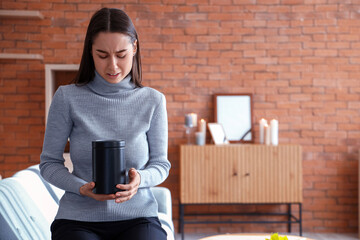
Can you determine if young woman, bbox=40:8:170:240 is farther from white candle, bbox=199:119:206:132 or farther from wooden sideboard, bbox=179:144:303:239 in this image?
white candle, bbox=199:119:206:132

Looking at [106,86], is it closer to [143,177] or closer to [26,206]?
[143,177]

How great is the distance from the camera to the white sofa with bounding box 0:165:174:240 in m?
1.23

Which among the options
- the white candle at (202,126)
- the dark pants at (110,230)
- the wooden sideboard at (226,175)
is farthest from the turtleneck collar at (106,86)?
the white candle at (202,126)

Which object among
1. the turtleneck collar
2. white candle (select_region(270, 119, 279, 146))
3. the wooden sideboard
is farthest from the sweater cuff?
white candle (select_region(270, 119, 279, 146))

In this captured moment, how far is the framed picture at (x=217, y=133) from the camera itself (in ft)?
11.2

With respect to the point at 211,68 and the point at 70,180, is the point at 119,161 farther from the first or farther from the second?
the point at 211,68

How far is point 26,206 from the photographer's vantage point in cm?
149

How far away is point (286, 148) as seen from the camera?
130 inches

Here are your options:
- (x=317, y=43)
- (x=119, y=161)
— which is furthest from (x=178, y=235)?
A: (x=119, y=161)

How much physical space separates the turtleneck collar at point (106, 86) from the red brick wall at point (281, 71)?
2.35m

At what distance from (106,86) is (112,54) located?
0.41 feet

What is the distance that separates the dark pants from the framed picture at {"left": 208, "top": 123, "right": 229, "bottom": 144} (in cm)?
231

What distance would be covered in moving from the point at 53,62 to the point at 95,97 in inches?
101

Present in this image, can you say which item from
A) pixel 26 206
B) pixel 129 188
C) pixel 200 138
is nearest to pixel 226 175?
pixel 200 138
